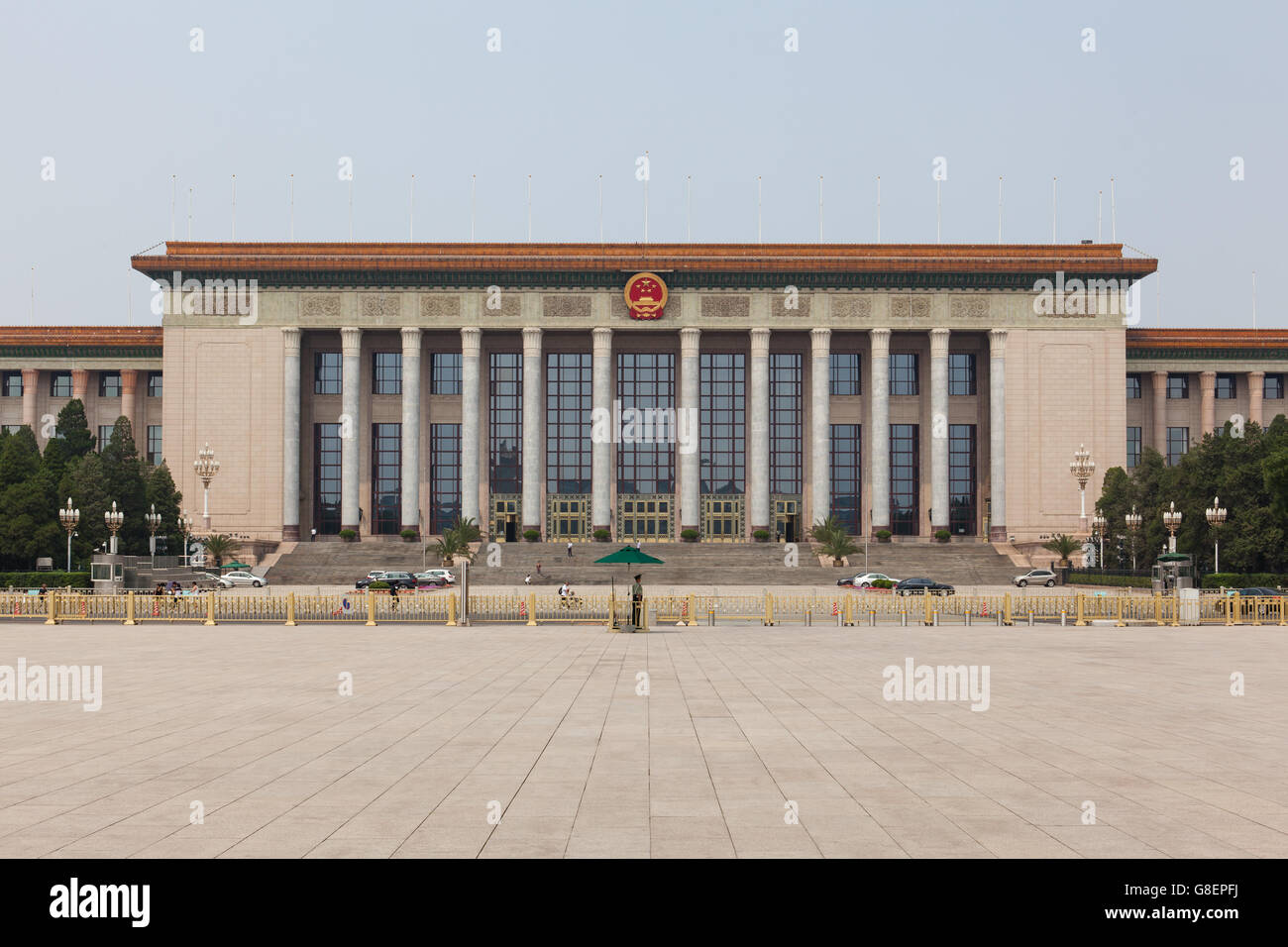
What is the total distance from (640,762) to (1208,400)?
295 feet

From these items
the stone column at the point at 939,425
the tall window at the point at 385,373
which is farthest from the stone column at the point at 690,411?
the tall window at the point at 385,373

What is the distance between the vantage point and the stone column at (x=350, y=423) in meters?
84.7

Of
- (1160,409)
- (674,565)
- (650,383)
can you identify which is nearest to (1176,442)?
(1160,409)

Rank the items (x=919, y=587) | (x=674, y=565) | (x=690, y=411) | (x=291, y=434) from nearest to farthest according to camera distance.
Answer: (x=919, y=587) → (x=674, y=565) → (x=291, y=434) → (x=690, y=411)

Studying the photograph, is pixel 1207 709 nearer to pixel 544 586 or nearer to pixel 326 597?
pixel 326 597

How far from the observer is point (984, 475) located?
88000 mm

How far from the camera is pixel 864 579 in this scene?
65.1 metres

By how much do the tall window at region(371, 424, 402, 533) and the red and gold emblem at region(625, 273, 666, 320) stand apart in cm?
2046

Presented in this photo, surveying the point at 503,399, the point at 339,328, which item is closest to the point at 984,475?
the point at 503,399

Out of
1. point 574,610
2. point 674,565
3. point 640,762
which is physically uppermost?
point 640,762

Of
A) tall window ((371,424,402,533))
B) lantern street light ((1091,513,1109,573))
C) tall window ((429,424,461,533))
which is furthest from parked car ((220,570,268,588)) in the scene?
lantern street light ((1091,513,1109,573))

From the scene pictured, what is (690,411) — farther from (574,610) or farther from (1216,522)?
(574,610)

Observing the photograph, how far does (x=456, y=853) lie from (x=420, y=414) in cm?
8123

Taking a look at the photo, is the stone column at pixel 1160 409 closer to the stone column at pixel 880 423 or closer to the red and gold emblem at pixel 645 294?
the stone column at pixel 880 423
